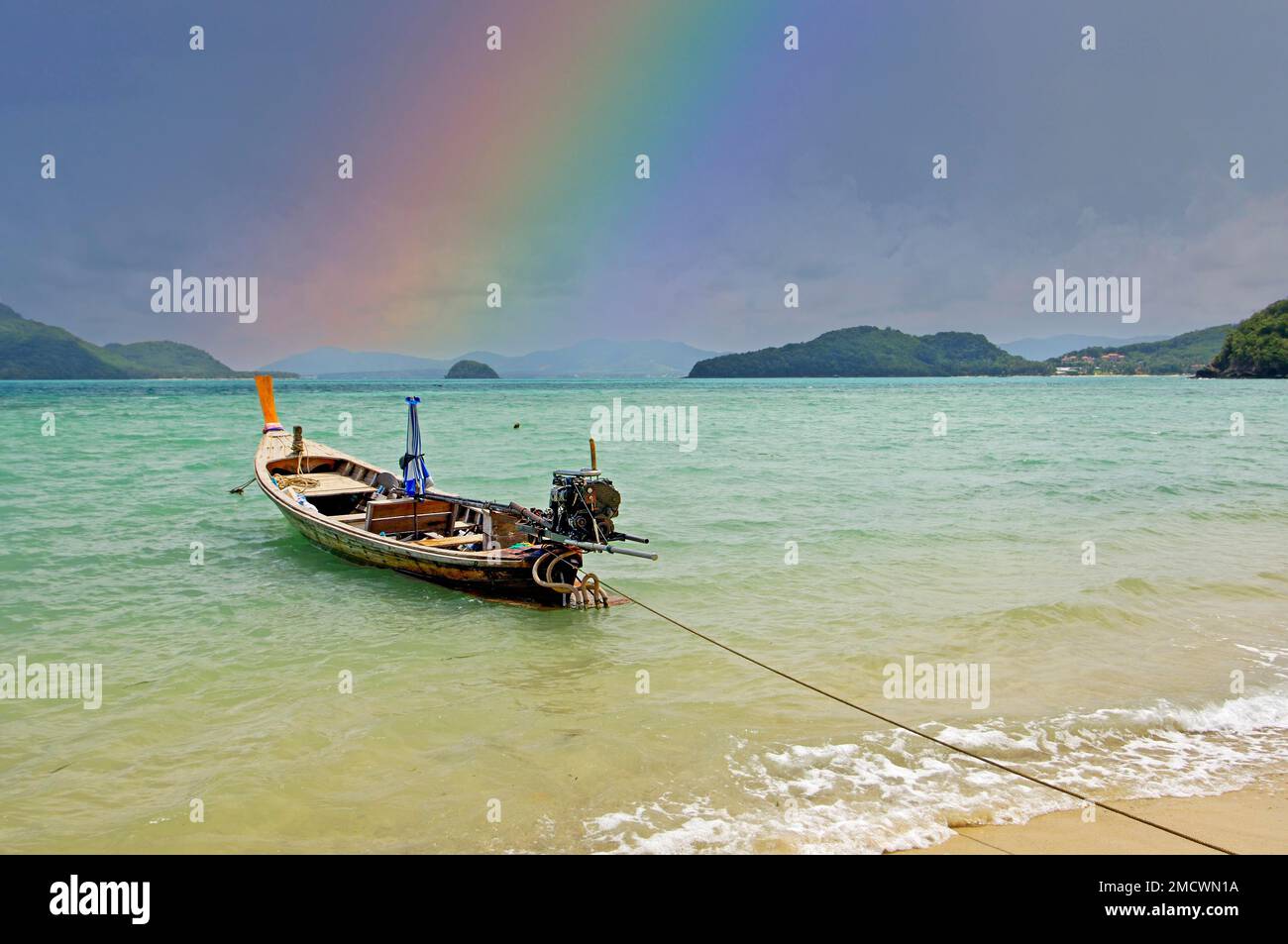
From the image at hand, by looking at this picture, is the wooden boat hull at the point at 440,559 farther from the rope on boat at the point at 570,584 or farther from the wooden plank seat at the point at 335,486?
the wooden plank seat at the point at 335,486

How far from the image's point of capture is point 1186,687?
8.58 metres

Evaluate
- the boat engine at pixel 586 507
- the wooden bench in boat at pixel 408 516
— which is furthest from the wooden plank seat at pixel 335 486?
the boat engine at pixel 586 507

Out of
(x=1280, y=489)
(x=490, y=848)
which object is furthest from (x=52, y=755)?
(x=1280, y=489)

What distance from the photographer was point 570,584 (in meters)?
11.5

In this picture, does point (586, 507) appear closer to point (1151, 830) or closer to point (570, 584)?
point (570, 584)

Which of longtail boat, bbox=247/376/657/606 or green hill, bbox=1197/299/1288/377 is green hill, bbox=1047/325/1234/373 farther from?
longtail boat, bbox=247/376/657/606

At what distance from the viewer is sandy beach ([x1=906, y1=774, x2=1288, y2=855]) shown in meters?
5.46

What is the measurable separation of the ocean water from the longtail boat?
484mm

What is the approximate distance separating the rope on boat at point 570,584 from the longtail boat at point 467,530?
0.05 feet

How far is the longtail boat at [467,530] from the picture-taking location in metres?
11.3

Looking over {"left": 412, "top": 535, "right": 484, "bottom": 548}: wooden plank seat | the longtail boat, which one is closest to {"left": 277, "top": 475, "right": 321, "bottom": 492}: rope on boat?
the longtail boat

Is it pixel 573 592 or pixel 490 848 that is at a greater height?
pixel 573 592

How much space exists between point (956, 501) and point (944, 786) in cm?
1608
